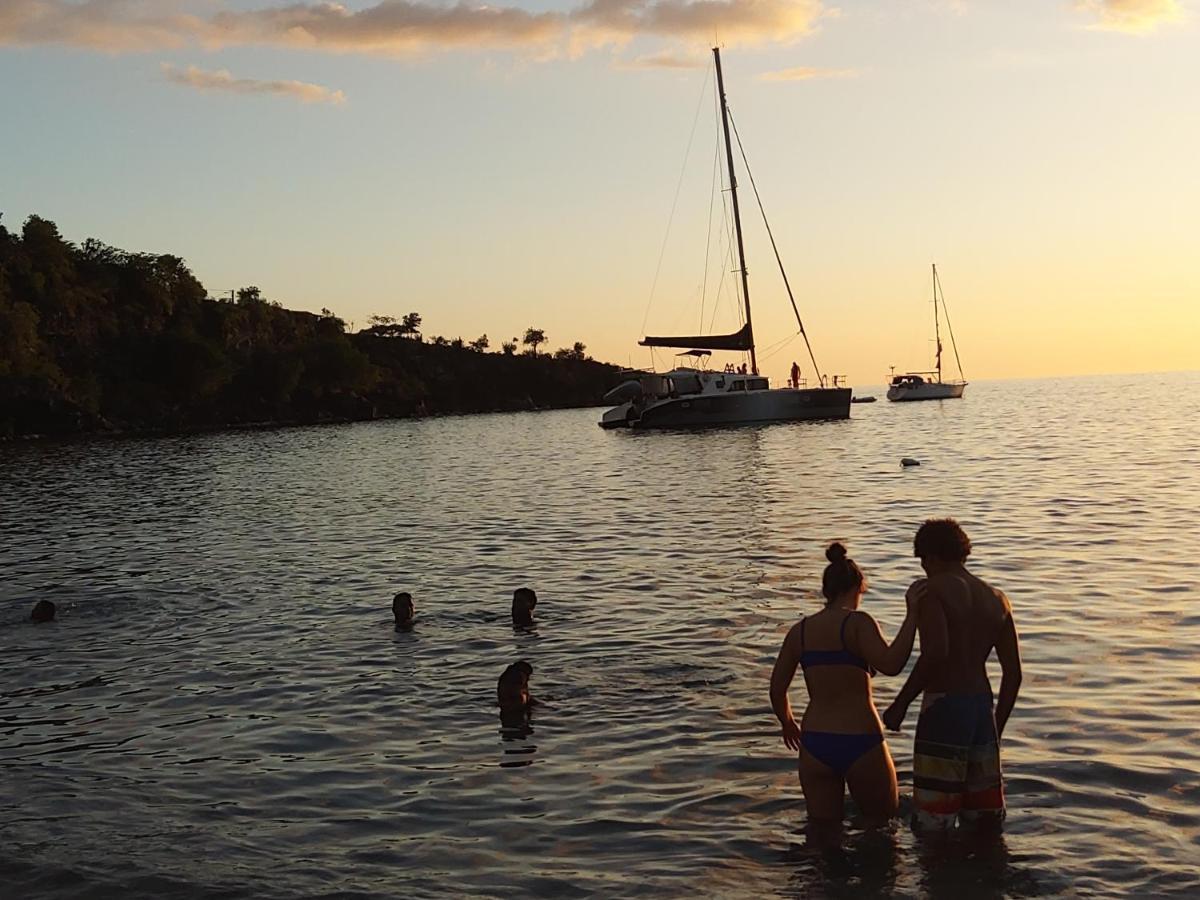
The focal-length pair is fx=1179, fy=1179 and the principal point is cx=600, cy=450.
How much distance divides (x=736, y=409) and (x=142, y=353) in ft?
254

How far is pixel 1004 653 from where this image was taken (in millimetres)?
7094

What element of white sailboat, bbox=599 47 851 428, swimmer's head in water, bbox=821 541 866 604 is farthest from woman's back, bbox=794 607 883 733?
white sailboat, bbox=599 47 851 428

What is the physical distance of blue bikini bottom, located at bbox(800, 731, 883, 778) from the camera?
7273 millimetres

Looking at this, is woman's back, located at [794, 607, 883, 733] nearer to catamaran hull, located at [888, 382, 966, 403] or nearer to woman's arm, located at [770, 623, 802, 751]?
woman's arm, located at [770, 623, 802, 751]

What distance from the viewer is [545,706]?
12000 mm

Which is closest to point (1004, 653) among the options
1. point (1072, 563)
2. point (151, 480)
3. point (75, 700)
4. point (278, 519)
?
point (75, 700)

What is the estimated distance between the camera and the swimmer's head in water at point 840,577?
275 inches

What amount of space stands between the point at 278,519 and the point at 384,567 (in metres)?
12.1

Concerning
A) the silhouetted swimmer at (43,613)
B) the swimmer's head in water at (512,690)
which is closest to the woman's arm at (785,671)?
the swimmer's head in water at (512,690)

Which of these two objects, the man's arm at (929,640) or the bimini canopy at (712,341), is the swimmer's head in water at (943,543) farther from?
the bimini canopy at (712,341)

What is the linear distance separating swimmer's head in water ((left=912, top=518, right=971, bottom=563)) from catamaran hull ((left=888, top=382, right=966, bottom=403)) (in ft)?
462

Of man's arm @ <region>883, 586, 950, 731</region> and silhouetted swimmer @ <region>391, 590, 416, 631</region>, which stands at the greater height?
man's arm @ <region>883, 586, 950, 731</region>

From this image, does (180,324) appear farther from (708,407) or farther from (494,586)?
(494,586)

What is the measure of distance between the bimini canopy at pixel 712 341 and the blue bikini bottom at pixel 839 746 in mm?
66877
